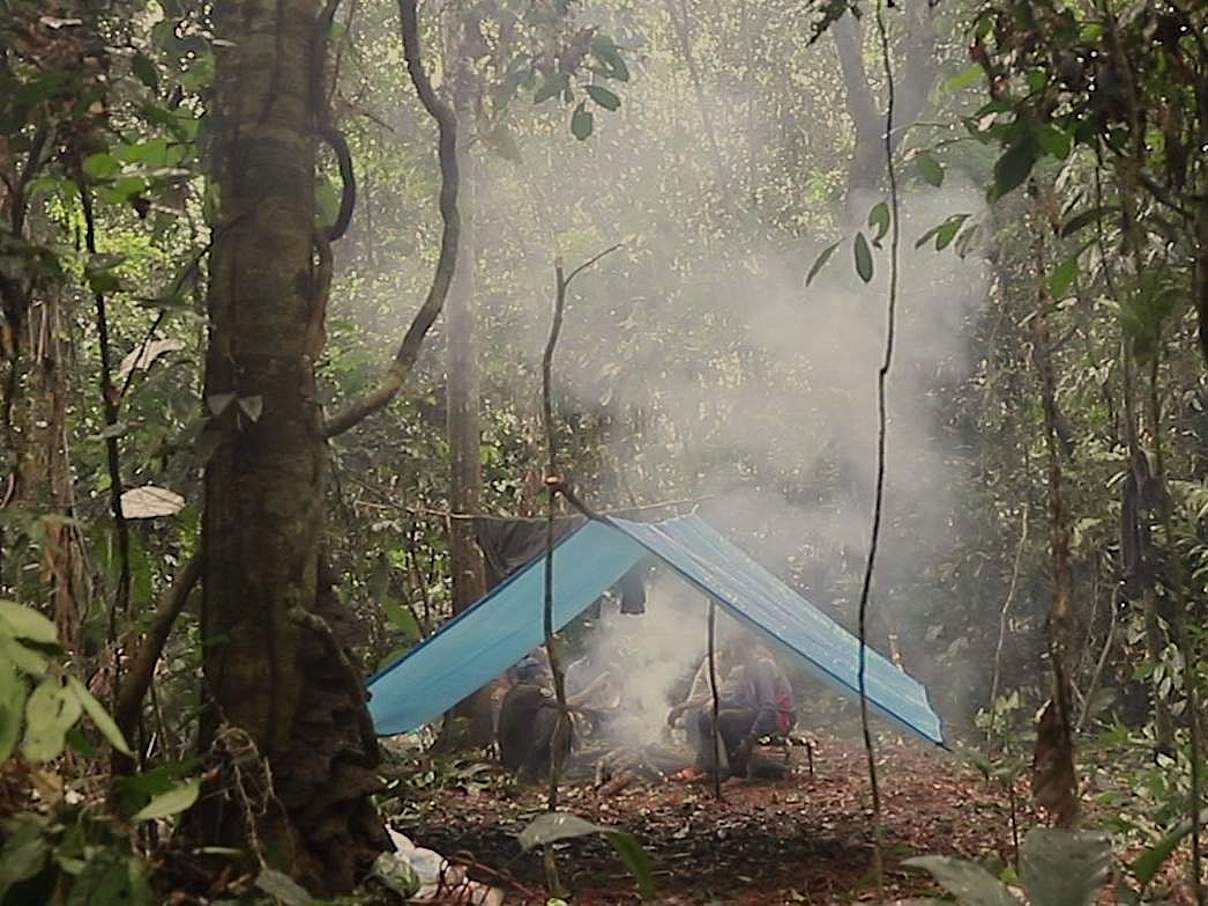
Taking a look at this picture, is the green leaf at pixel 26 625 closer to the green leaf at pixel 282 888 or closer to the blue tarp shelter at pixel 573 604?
the green leaf at pixel 282 888

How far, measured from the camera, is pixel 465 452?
190 inches

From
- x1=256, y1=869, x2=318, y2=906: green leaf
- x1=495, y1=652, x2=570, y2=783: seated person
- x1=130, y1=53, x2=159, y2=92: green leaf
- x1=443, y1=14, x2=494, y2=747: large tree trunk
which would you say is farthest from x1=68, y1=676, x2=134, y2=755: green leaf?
x1=443, y1=14, x2=494, y2=747: large tree trunk

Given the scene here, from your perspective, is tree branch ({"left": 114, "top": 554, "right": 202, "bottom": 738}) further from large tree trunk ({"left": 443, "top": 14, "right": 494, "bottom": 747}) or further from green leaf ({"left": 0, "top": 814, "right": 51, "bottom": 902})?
large tree trunk ({"left": 443, "top": 14, "right": 494, "bottom": 747})

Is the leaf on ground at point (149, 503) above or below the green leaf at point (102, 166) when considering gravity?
below

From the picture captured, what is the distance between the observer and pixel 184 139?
1335mm

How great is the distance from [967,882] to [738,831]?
2734 millimetres

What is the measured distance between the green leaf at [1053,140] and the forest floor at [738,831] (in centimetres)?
141

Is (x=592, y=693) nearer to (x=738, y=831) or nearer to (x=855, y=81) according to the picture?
(x=738, y=831)

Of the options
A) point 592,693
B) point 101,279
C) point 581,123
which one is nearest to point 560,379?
point 592,693

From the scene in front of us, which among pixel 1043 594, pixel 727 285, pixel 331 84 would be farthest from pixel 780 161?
pixel 331 84

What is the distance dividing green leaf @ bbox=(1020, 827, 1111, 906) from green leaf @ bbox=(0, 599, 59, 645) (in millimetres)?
502

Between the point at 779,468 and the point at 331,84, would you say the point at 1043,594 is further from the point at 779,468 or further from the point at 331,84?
the point at 331,84

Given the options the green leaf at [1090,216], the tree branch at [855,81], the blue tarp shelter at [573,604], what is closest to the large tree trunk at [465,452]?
the blue tarp shelter at [573,604]

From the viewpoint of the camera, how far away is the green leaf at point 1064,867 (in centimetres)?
68
